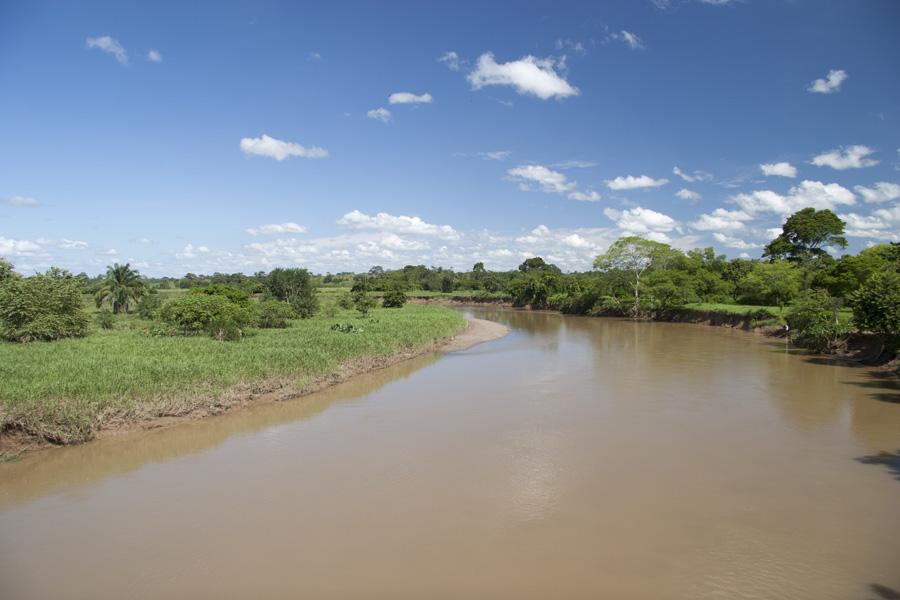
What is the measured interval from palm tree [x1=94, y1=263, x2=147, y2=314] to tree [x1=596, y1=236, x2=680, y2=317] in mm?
41116

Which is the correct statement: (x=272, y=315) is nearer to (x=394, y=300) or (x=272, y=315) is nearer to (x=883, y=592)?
(x=394, y=300)

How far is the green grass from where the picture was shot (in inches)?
416

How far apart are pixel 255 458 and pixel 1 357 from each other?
9.37 meters

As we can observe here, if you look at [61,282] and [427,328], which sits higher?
[61,282]

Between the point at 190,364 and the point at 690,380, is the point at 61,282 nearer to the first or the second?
the point at 190,364

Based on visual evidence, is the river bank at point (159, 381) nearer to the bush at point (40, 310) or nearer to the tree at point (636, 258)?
the bush at point (40, 310)

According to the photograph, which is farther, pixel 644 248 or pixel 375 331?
pixel 644 248

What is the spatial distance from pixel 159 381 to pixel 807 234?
55.0 metres

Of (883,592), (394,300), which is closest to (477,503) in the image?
(883,592)

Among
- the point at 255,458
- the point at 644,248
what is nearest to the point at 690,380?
the point at 255,458

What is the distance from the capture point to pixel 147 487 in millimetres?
9234

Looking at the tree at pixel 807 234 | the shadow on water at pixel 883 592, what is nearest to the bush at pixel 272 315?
the shadow on water at pixel 883 592

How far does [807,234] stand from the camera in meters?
47.7

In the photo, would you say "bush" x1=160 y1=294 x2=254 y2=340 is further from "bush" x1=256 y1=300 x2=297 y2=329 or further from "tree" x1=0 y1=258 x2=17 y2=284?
"tree" x1=0 y1=258 x2=17 y2=284
